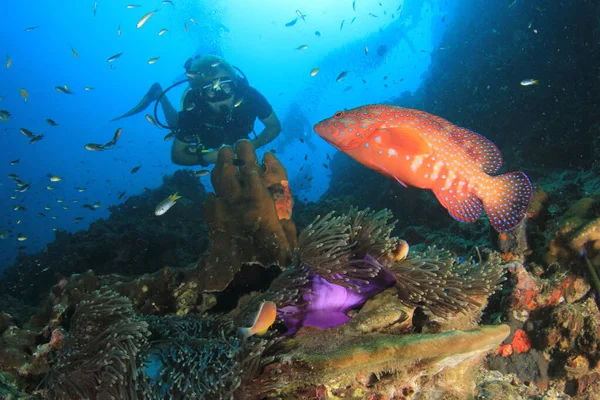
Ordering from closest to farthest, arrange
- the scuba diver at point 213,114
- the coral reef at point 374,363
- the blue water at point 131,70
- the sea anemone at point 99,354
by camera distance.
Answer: the coral reef at point 374,363, the sea anemone at point 99,354, the scuba diver at point 213,114, the blue water at point 131,70

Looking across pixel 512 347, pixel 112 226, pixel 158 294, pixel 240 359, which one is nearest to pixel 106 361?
pixel 240 359

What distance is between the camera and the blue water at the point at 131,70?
2758 inches

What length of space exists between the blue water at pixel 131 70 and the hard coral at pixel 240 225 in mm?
49854

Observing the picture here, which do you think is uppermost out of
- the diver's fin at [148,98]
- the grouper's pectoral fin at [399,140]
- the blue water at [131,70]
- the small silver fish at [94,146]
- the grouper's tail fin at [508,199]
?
the grouper's pectoral fin at [399,140]

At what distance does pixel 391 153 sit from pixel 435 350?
5.80ft

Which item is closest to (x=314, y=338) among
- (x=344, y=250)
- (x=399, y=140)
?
(x=344, y=250)

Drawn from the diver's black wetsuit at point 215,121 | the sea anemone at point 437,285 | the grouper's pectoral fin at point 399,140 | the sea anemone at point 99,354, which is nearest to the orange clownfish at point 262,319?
the sea anemone at point 99,354

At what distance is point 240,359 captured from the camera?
2160mm

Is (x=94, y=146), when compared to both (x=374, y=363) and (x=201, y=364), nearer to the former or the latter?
(x=201, y=364)

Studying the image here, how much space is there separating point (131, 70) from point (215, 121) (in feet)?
392

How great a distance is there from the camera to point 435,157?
3084 millimetres

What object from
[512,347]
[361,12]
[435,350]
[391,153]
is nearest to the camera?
[435,350]

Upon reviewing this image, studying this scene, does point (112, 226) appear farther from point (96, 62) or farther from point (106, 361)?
point (96, 62)

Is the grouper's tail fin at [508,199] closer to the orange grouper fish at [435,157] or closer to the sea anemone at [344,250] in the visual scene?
the orange grouper fish at [435,157]
